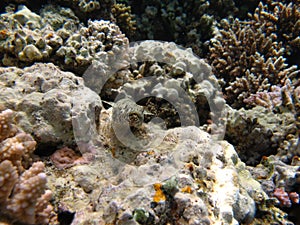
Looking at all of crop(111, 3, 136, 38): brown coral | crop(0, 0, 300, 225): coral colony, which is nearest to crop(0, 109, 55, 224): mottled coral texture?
crop(0, 0, 300, 225): coral colony

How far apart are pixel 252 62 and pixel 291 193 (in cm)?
211

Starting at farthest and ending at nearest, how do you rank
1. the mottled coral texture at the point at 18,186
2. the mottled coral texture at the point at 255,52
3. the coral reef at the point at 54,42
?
the mottled coral texture at the point at 255,52
the coral reef at the point at 54,42
the mottled coral texture at the point at 18,186

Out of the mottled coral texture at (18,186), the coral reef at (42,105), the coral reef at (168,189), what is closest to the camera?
the mottled coral texture at (18,186)

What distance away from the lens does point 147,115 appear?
9.08 feet

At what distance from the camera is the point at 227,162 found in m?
2.38

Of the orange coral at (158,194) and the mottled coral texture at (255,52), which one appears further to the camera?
the mottled coral texture at (255,52)

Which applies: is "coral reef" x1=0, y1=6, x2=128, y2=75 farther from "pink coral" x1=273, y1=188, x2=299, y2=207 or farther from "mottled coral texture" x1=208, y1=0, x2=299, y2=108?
"pink coral" x1=273, y1=188, x2=299, y2=207

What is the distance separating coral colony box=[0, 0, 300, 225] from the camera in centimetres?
170

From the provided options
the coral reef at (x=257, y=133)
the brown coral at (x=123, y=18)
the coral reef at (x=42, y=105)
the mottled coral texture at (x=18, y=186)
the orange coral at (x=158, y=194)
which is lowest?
the mottled coral texture at (x=18, y=186)

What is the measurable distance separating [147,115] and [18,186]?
1.49 metres

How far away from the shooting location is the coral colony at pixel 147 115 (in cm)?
170

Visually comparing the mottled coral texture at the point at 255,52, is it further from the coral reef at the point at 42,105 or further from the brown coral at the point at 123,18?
the coral reef at the point at 42,105

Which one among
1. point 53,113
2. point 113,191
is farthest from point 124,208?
point 53,113

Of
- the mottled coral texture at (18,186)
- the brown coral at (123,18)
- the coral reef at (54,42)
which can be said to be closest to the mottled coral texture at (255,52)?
the brown coral at (123,18)
